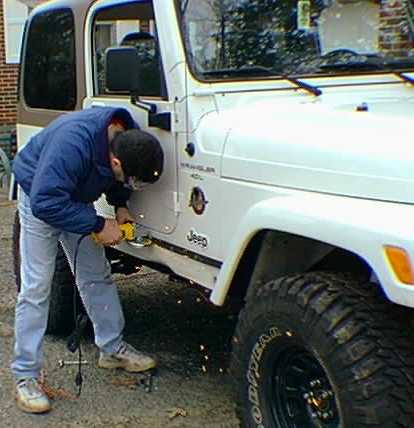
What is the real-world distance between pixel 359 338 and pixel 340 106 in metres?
1.25

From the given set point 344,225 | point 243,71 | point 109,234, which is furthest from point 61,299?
point 344,225

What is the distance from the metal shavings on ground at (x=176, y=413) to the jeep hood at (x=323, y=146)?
1.34 m

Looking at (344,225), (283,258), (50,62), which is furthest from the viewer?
(50,62)

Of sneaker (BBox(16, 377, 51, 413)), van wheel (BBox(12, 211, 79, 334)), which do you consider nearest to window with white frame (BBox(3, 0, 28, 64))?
van wheel (BBox(12, 211, 79, 334))

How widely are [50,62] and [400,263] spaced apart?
10.8 ft

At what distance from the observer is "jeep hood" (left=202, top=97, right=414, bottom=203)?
284 cm

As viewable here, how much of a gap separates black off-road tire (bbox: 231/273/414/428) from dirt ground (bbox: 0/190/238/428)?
40 cm

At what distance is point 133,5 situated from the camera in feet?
14.2

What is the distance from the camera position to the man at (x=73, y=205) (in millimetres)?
3797

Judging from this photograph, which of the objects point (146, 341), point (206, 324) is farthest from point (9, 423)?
point (206, 324)

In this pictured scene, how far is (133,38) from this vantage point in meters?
4.43

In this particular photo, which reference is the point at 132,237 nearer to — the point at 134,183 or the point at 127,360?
→ the point at 134,183

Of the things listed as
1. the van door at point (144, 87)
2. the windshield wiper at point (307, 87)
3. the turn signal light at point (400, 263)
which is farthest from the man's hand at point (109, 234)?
the turn signal light at point (400, 263)

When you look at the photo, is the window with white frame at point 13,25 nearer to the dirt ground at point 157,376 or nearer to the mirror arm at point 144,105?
the dirt ground at point 157,376
